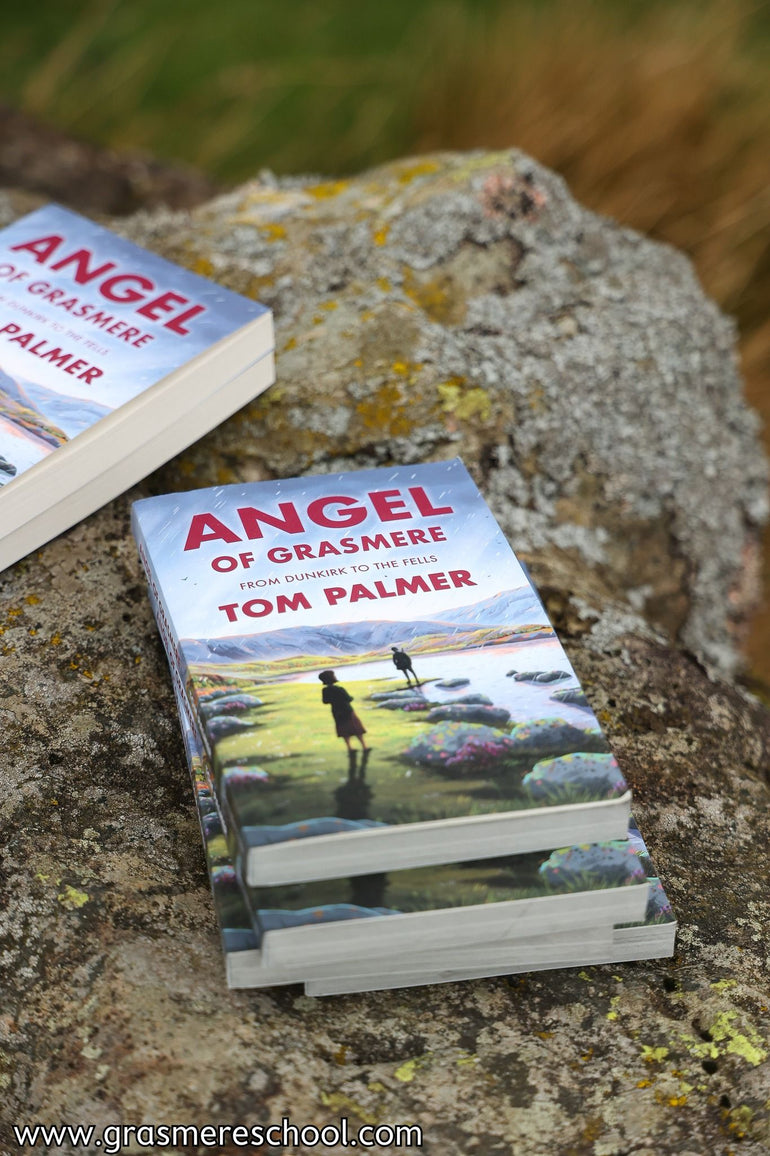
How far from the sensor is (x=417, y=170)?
1.67 meters

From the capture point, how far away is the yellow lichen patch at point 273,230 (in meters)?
1.58

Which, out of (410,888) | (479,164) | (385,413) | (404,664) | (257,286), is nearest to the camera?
(410,888)

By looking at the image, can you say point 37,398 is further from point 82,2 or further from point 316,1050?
point 82,2

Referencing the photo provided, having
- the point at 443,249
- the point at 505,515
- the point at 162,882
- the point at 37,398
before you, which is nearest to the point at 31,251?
the point at 37,398

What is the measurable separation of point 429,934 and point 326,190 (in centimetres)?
135

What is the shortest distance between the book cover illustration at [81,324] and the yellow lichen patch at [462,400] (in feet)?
0.98

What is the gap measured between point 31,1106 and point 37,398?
73 centimetres

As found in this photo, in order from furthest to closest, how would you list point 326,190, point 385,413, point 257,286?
1. point 326,190
2. point 257,286
3. point 385,413

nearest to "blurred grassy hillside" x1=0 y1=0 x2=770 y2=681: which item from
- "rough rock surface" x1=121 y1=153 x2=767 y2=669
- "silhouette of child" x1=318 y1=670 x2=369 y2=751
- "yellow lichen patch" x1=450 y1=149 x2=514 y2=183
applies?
"rough rock surface" x1=121 y1=153 x2=767 y2=669

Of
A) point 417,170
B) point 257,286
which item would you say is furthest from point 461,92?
point 257,286

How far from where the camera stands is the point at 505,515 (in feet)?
4.58

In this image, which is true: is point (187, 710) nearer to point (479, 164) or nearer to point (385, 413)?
point (385, 413)

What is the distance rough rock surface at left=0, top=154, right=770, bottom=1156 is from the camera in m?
0.80

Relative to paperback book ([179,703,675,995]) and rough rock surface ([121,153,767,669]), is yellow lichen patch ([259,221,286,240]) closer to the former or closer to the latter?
rough rock surface ([121,153,767,669])
